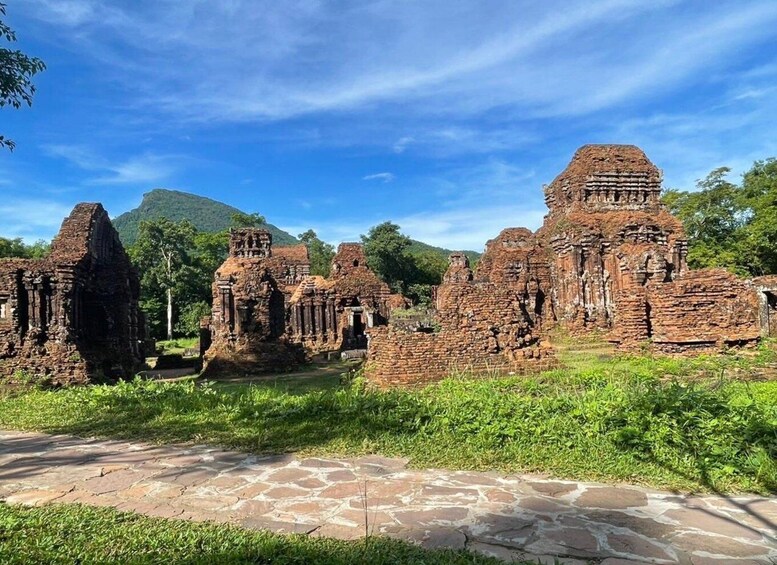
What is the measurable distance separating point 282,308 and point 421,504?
16.8 meters

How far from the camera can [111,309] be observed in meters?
17.7

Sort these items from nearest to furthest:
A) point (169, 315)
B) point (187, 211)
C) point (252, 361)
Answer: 1. point (252, 361)
2. point (169, 315)
3. point (187, 211)

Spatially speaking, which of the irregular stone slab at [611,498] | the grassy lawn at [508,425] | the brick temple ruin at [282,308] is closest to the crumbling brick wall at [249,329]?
the brick temple ruin at [282,308]

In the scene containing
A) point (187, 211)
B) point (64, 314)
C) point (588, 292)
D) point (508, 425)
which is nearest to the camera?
point (508, 425)

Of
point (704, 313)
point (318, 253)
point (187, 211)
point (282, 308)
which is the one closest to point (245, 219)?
point (318, 253)

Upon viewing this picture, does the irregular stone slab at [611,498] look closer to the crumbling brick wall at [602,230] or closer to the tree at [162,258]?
the crumbling brick wall at [602,230]

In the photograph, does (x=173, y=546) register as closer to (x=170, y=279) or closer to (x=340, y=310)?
(x=340, y=310)

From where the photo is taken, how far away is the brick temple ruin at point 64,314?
537 inches

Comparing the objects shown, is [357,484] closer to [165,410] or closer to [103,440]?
[103,440]

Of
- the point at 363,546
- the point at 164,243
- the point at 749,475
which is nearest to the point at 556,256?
the point at 749,475

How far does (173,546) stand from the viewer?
3.67 meters

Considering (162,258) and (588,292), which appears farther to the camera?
(162,258)

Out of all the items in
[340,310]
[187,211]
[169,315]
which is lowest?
[340,310]

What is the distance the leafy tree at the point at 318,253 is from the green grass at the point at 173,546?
202 ft
